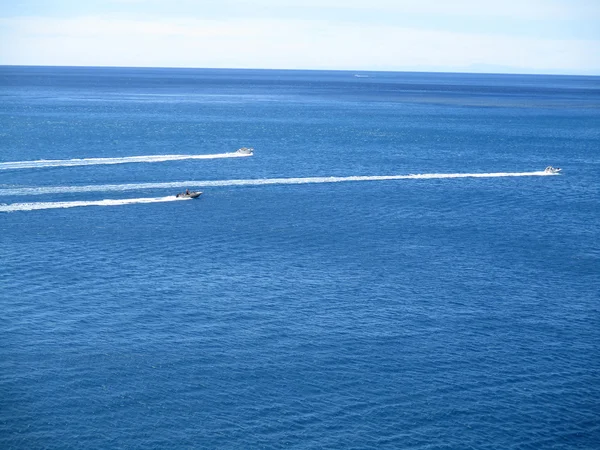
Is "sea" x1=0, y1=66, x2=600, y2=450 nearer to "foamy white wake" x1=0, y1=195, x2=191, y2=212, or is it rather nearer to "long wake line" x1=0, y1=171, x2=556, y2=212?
"foamy white wake" x1=0, y1=195, x2=191, y2=212

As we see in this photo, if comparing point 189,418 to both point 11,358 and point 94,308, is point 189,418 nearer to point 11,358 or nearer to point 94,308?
point 11,358

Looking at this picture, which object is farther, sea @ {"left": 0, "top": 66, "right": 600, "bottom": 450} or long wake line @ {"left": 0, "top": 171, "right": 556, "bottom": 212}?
long wake line @ {"left": 0, "top": 171, "right": 556, "bottom": 212}

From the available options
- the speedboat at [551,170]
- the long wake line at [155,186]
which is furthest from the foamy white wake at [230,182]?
the speedboat at [551,170]

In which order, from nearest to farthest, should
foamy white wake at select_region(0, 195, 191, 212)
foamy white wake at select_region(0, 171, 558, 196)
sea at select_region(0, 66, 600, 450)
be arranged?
sea at select_region(0, 66, 600, 450) → foamy white wake at select_region(0, 195, 191, 212) → foamy white wake at select_region(0, 171, 558, 196)

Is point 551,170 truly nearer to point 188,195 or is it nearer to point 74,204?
point 188,195

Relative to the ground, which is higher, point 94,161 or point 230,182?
point 94,161

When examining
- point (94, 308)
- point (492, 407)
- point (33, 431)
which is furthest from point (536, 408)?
point (94, 308)

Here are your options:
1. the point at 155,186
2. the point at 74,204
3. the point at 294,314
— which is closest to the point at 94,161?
the point at 155,186

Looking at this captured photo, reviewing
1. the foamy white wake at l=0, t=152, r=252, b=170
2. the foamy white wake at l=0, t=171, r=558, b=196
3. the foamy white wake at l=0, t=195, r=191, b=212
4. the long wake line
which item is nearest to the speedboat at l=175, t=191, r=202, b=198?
the foamy white wake at l=0, t=195, r=191, b=212

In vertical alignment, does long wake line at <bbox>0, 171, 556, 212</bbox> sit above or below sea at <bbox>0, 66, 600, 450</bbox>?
above
